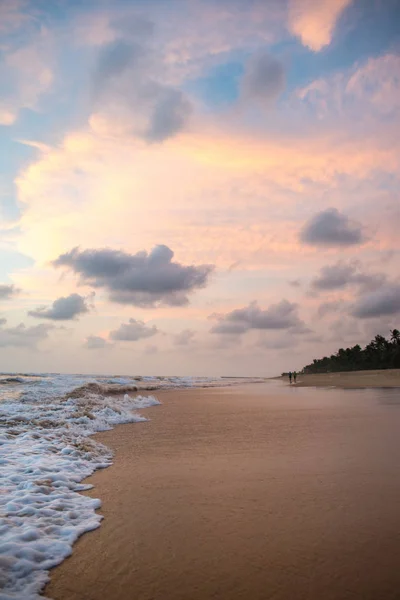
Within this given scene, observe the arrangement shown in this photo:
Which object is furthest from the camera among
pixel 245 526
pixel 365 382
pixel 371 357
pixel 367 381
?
pixel 371 357

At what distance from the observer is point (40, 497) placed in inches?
226

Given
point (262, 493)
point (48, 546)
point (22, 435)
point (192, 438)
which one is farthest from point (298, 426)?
point (48, 546)

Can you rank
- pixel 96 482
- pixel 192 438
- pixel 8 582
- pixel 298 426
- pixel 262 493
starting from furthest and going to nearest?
pixel 298 426, pixel 192 438, pixel 96 482, pixel 262 493, pixel 8 582

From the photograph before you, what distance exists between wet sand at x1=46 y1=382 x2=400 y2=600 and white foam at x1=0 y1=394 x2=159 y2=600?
25 centimetres

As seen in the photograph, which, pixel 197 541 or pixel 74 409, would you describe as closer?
pixel 197 541

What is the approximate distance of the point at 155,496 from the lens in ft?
18.4

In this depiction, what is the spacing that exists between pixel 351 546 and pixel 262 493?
174 cm

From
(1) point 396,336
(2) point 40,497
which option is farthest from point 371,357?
(2) point 40,497

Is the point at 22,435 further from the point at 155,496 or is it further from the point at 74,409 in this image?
the point at 155,496

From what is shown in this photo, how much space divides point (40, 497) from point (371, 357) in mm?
94238

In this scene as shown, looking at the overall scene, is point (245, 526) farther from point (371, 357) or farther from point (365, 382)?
point (371, 357)

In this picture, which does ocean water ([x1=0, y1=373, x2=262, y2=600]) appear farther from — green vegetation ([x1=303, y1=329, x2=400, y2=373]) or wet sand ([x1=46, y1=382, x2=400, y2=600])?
green vegetation ([x1=303, y1=329, x2=400, y2=373])

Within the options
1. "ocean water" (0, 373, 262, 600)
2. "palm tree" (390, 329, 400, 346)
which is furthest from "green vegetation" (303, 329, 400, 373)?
"ocean water" (0, 373, 262, 600)

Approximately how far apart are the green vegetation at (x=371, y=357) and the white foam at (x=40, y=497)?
3204 inches
